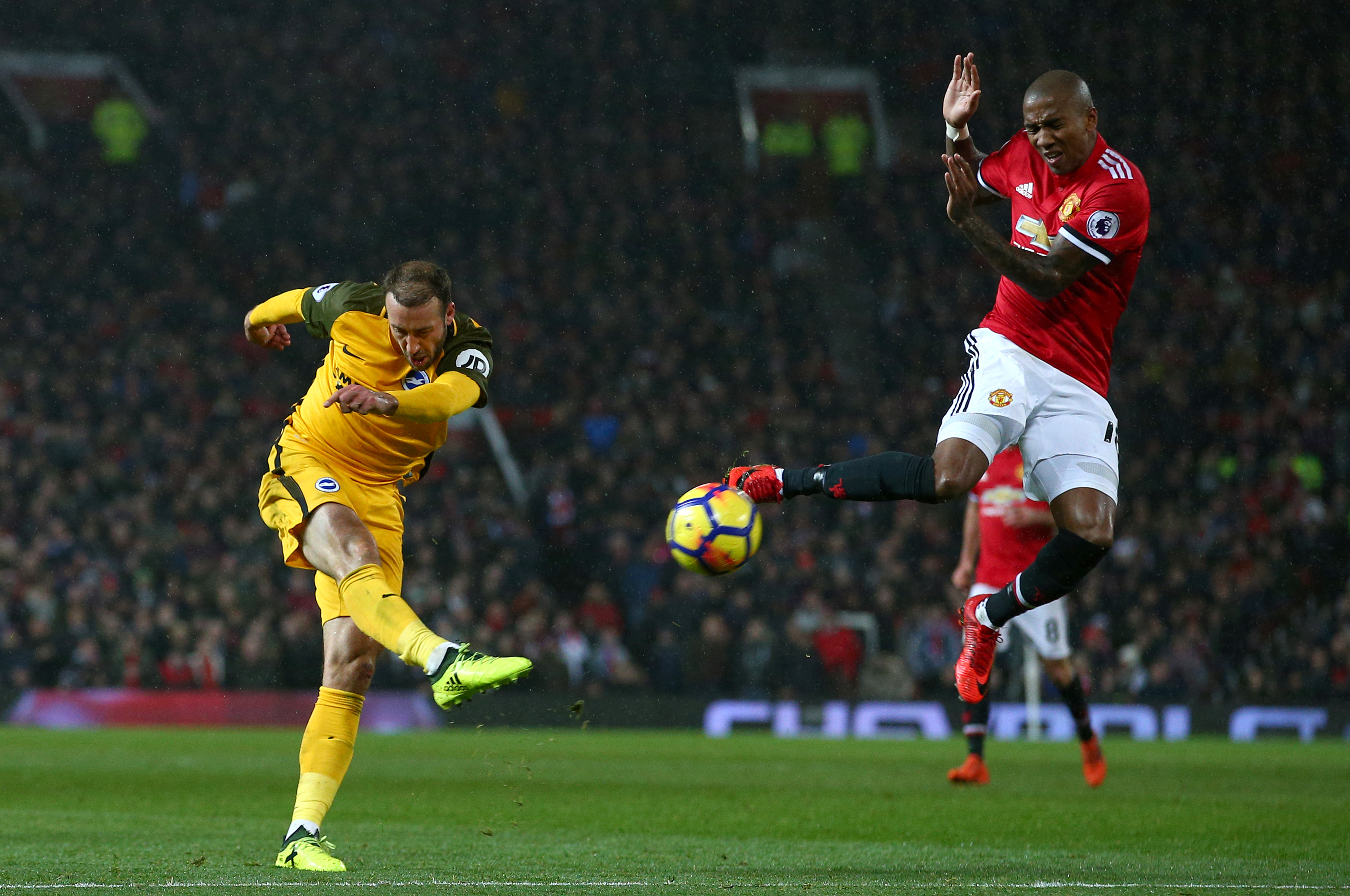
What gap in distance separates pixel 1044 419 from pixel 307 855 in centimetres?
330

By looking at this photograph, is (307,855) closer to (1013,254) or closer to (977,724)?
(1013,254)

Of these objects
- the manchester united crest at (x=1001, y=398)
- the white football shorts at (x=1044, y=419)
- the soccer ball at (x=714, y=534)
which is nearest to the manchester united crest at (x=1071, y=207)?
the white football shorts at (x=1044, y=419)

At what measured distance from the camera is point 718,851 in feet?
19.7

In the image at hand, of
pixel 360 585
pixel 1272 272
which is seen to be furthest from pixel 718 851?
pixel 1272 272

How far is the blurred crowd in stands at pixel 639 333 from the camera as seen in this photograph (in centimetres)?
1733

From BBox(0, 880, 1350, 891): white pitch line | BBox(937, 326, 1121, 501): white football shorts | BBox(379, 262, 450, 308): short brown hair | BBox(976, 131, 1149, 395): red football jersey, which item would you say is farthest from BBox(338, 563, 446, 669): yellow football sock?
BBox(976, 131, 1149, 395): red football jersey

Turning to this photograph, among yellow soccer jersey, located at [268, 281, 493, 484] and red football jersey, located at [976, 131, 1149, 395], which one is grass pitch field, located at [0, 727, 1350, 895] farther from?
red football jersey, located at [976, 131, 1149, 395]

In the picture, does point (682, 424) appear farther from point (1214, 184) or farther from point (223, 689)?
point (1214, 184)

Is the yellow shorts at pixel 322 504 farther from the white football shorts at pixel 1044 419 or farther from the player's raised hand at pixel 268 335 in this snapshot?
the white football shorts at pixel 1044 419

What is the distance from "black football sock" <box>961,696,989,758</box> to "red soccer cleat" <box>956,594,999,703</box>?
8.61 feet

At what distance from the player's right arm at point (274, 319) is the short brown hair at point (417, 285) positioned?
0.71m

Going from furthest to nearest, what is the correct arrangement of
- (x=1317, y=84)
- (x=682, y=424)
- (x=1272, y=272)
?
(x=1317, y=84) → (x=1272, y=272) → (x=682, y=424)

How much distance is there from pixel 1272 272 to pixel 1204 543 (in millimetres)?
6559

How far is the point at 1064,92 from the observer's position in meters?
6.13
